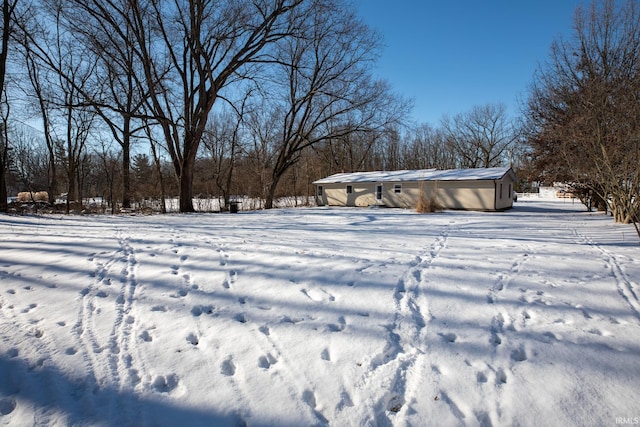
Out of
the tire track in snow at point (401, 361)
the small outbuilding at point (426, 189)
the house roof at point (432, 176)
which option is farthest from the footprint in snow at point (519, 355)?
the house roof at point (432, 176)

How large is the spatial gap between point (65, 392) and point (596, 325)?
425 centimetres

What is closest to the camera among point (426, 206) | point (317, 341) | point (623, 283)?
point (317, 341)

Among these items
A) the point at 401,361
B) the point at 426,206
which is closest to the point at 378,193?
the point at 426,206

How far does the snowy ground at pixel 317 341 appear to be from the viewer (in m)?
1.93

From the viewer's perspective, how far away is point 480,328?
2.87m

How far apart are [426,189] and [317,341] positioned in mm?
20185

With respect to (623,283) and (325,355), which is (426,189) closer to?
(623,283)

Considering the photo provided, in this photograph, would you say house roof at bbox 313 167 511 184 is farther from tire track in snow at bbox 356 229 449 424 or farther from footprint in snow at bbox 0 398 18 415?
footprint in snow at bbox 0 398 18 415

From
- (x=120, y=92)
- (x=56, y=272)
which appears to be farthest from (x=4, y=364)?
(x=120, y=92)

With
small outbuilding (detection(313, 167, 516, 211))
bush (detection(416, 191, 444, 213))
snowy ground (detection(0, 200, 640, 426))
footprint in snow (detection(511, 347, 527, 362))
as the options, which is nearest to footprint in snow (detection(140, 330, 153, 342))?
snowy ground (detection(0, 200, 640, 426))

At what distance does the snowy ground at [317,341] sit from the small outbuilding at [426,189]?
14.3 m

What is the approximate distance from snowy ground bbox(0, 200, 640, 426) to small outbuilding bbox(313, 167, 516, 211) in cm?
1428

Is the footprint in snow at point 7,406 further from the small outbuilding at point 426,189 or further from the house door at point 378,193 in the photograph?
the house door at point 378,193

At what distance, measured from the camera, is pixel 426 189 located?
21.4m
